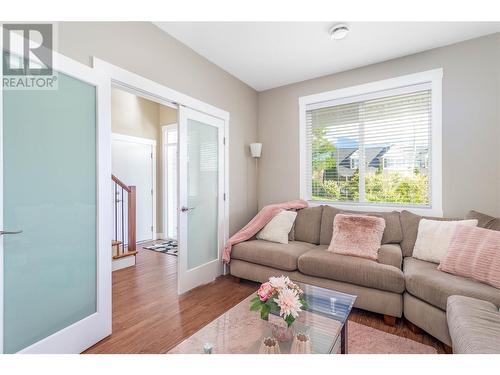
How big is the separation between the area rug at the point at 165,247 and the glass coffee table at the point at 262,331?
117 inches

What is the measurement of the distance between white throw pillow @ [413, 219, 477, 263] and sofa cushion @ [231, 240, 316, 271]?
1065 mm

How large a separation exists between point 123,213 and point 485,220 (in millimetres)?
4962

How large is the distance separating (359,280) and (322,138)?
2.04 meters

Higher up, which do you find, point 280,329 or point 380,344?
point 280,329

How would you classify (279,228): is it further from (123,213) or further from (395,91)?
(123,213)

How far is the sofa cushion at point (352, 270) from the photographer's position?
80.0 inches

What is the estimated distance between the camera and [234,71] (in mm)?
3248

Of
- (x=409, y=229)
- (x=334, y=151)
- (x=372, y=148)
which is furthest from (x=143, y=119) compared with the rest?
(x=409, y=229)

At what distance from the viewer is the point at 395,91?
2.94m

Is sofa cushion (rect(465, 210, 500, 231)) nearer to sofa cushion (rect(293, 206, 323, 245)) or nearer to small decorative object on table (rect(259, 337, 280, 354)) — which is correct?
sofa cushion (rect(293, 206, 323, 245))

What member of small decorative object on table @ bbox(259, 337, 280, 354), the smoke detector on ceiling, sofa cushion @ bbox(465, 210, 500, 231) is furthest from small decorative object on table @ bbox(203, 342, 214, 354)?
the smoke detector on ceiling

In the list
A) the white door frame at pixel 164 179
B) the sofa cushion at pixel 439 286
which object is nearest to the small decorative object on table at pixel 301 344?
the sofa cushion at pixel 439 286

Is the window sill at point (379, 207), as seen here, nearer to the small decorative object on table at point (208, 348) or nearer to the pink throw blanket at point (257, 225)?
the pink throw blanket at point (257, 225)

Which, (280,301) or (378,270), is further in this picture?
(378,270)
